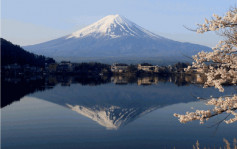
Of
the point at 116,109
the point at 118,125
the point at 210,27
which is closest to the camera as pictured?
the point at 210,27

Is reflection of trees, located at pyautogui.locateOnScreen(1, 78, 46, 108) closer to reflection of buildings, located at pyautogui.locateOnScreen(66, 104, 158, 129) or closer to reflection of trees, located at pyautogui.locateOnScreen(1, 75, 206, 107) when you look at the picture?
reflection of trees, located at pyautogui.locateOnScreen(1, 75, 206, 107)

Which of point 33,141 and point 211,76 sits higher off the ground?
point 211,76

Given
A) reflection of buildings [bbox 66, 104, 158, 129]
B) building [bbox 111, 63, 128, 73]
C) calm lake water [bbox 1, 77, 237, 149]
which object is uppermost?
building [bbox 111, 63, 128, 73]

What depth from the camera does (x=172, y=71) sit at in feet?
373

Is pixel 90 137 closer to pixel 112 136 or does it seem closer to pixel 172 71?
pixel 112 136

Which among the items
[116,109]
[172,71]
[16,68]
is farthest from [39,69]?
[116,109]

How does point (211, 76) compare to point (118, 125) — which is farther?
point (118, 125)

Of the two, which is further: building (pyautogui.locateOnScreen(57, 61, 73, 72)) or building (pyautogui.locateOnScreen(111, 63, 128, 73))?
building (pyautogui.locateOnScreen(111, 63, 128, 73))

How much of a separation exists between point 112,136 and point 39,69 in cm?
9332

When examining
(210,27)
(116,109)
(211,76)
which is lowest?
(116,109)

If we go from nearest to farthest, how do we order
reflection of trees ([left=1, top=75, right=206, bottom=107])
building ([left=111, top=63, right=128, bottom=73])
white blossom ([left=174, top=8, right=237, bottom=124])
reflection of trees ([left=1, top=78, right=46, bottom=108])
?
1. white blossom ([left=174, top=8, right=237, bottom=124])
2. reflection of trees ([left=1, top=78, right=46, bottom=108])
3. reflection of trees ([left=1, top=75, right=206, bottom=107])
4. building ([left=111, top=63, right=128, bottom=73])

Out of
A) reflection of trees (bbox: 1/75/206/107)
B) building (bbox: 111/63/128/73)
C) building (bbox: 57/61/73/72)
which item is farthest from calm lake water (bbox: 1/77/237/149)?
building (bbox: 111/63/128/73)

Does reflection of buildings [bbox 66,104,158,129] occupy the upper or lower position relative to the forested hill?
lower

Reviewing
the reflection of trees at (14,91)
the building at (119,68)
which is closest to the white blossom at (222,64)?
the reflection of trees at (14,91)
